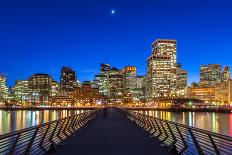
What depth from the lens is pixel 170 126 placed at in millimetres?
14453

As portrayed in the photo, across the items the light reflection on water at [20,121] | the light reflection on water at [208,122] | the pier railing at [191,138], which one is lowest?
the light reflection on water at [208,122]

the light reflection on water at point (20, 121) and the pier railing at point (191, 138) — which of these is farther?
the light reflection on water at point (20, 121)

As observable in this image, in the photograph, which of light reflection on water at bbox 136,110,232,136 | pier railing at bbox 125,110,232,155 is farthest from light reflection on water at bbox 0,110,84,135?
pier railing at bbox 125,110,232,155

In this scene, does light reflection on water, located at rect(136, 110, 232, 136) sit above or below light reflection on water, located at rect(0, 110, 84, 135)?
below

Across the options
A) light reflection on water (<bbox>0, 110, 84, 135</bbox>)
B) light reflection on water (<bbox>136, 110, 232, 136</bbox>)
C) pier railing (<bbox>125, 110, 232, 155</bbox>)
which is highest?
pier railing (<bbox>125, 110, 232, 155</bbox>)

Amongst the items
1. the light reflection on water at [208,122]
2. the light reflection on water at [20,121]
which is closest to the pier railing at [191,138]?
the light reflection on water at [208,122]

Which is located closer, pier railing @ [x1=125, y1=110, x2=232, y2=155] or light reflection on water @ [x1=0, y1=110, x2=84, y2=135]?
pier railing @ [x1=125, y1=110, x2=232, y2=155]

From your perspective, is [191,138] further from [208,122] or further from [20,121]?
[208,122]

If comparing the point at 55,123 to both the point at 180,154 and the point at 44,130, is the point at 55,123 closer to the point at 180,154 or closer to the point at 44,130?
the point at 44,130

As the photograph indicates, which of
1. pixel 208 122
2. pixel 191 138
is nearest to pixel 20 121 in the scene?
pixel 208 122

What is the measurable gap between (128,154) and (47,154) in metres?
2.58

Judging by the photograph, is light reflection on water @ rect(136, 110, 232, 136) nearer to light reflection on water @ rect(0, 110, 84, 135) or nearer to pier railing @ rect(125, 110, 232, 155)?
light reflection on water @ rect(0, 110, 84, 135)

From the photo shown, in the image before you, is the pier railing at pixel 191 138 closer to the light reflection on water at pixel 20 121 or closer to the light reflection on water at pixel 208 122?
the light reflection on water at pixel 208 122

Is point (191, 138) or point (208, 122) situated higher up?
point (191, 138)
